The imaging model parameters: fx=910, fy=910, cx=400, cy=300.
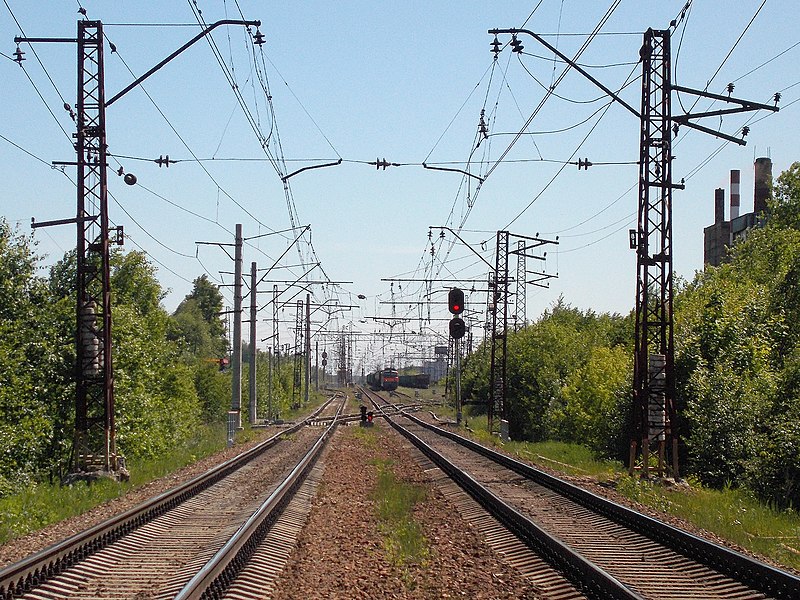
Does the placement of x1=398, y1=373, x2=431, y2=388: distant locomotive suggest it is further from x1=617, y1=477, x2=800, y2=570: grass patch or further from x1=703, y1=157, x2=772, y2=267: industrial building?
x1=617, y1=477, x2=800, y2=570: grass patch

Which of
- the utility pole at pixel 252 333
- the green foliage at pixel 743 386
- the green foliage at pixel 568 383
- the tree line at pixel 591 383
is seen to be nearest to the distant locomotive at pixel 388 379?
the green foliage at pixel 568 383

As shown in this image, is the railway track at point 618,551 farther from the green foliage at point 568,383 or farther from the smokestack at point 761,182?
the smokestack at point 761,182

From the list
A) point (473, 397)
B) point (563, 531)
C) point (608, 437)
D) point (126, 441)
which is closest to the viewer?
point (563, 531)

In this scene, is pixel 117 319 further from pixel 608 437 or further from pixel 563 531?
pixel 563 531

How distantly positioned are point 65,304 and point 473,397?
132 ft

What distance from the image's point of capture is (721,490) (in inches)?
871

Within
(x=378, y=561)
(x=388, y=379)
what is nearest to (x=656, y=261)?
(x=378, y=561)

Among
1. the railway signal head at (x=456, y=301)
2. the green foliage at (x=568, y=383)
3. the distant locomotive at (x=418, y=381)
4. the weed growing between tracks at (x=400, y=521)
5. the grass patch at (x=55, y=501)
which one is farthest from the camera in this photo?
the distant locomotive at (x=418, y=381)

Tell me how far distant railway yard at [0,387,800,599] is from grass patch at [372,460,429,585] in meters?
0.04

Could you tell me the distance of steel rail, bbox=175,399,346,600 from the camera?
921 cm

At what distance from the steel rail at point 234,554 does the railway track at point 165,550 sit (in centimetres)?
1

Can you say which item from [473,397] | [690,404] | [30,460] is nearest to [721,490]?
[690,404]

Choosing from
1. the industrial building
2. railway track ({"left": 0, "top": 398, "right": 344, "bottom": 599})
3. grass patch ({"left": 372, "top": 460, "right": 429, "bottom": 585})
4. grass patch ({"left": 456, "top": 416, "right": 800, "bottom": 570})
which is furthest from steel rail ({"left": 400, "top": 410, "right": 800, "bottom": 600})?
the industrial building

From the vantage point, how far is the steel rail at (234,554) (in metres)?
9.21
